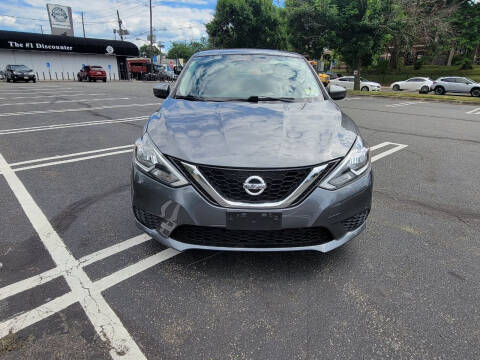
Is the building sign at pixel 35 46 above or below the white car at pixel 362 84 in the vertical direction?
above

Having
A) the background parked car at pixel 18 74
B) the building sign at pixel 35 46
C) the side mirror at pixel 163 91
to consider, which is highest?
the building sign at pixel 35 46

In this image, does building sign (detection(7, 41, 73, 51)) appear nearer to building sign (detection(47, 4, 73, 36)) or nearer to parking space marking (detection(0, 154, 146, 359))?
building sign (detection(47, 4, 73, 36))

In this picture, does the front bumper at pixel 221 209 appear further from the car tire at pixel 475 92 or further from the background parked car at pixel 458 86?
the background parked car at pixel 458 86

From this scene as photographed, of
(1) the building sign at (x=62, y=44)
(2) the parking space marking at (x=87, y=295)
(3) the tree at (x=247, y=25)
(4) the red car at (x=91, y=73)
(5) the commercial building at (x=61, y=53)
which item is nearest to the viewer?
(2) the parking space marking at (x=87, y=295)

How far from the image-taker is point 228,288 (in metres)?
2.18

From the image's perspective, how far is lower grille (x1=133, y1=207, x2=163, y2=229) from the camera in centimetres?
218

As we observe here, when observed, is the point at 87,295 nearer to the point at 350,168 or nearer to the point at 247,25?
the point at 350,168

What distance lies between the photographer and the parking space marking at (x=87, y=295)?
5.65 feet

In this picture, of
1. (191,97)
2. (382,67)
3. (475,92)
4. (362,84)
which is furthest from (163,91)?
(382,67)

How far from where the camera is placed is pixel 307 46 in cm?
2494

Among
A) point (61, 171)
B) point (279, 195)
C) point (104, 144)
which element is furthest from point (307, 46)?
point (279, 195)

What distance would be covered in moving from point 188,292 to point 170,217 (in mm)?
516

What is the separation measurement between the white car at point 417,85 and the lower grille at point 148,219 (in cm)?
2918

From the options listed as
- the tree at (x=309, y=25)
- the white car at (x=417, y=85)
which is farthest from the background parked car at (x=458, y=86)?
the tree at (x=309, y=25)
